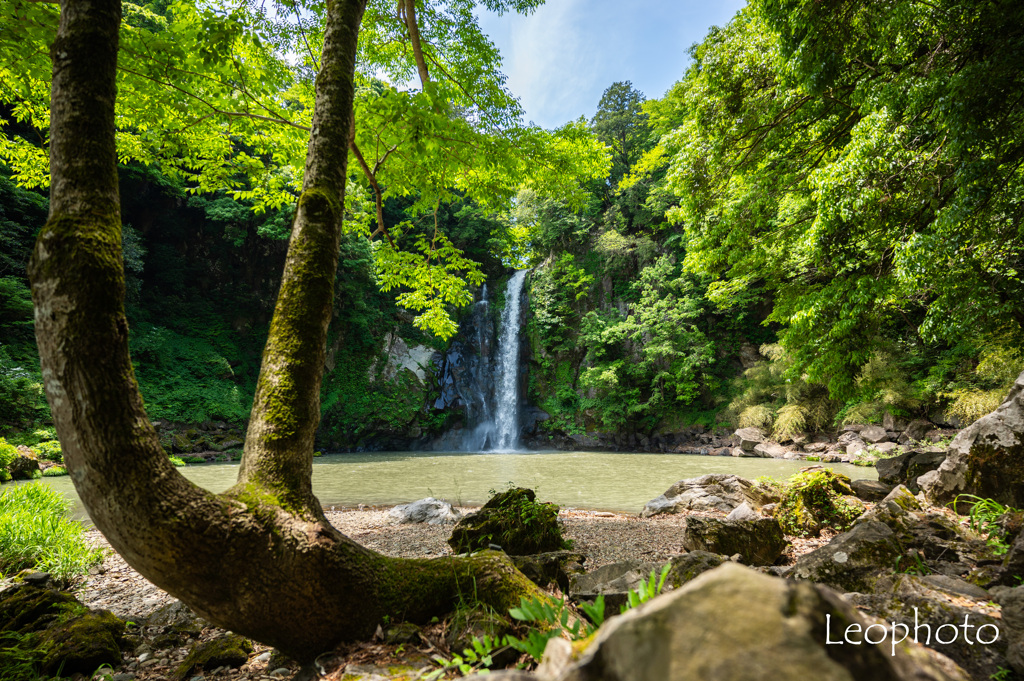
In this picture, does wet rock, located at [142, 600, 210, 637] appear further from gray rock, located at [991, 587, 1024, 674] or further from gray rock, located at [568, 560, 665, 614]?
gray rock, located at [991, 587, 1024, 674]

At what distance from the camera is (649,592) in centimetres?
140

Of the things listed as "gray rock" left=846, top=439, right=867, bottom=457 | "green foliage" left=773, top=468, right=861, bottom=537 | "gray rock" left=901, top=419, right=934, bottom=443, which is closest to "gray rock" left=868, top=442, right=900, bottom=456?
"gray rock" left=846, top=439, right=867, bottom=457

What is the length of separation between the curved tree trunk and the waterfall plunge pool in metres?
4.54

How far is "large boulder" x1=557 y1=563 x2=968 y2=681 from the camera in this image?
2.18 feet

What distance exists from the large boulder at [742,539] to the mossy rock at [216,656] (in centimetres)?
338

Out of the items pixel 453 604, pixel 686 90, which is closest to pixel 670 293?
pixel 686 90

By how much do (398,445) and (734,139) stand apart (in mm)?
18763

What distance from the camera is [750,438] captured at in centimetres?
1602

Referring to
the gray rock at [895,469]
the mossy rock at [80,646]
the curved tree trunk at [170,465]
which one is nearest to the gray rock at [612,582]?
the curved tree trunk at [170,465]

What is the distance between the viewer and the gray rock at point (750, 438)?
1594 centimetres

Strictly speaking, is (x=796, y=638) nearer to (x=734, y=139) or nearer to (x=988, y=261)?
(x=988, y=261)

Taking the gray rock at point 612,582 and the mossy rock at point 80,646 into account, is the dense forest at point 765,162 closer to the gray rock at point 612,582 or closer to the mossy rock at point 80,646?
the gray rock at point 612,582

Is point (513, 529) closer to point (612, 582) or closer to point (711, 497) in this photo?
point (612, 582)

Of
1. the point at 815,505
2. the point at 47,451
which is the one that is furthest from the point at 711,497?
the point at 47,451
